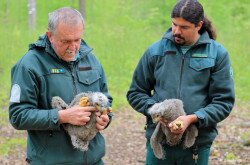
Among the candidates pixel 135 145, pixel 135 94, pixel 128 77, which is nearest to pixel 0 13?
pixel 128 77

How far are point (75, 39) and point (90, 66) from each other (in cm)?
36

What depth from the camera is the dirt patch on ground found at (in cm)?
740

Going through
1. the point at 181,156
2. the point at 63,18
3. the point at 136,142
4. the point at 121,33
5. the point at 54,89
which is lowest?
the point at 136,142

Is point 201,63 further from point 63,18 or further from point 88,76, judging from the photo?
point 63,18

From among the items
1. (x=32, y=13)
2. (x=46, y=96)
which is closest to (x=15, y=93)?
(x=46, y=96)

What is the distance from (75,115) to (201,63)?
1184 mm

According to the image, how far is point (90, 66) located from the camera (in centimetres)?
359

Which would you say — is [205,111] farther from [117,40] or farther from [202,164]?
[117,40]

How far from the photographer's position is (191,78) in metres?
3.81

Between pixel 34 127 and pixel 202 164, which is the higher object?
pixel 34 127

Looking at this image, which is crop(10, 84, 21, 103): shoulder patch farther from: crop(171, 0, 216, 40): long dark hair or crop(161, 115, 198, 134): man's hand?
crop(171, 0, 216, 40): long dark hair

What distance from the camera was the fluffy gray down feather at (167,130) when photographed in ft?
11.9

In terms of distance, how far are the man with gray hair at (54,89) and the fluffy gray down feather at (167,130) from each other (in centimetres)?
43

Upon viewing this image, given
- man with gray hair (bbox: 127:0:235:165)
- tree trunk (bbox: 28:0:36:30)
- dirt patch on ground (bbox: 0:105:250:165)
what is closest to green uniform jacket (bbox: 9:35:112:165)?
man with gray hair (bbox: 127:0:235:165)
